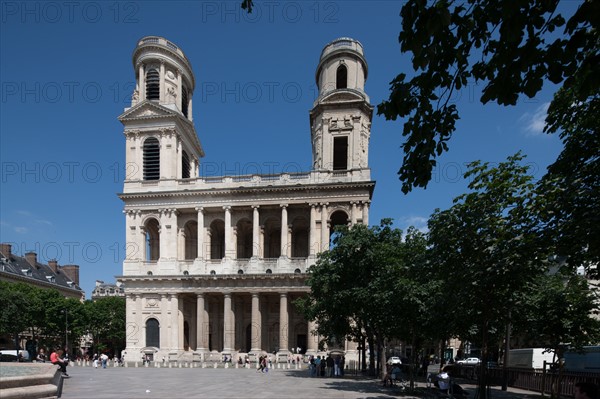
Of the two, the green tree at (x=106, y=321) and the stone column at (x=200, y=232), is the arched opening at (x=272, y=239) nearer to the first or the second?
the stone column at (x=200, y=232)

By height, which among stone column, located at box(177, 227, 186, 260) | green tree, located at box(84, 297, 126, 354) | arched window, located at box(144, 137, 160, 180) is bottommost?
green tree, located at box(84, 297, 126, 354)

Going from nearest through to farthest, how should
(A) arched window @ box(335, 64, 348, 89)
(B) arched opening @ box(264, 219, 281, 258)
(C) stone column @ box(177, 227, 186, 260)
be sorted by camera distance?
1. (C) stone column @ box(177, 227, 186, 260)
2. (A) arched window @ box(335, 64, 348, 89)
3. (B) arched opening @ box(264, 219, 281, 258)

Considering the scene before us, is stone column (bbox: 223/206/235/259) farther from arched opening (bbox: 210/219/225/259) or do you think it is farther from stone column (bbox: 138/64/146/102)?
stone column (bbox: 138/64/146/102)

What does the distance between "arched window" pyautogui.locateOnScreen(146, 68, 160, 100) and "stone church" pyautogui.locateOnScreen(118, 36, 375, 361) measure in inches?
4.6

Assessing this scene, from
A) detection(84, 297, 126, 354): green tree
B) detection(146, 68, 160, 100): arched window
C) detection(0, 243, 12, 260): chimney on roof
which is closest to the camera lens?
detection(146, 68, 160, 100): arched window

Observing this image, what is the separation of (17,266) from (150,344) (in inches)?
1788

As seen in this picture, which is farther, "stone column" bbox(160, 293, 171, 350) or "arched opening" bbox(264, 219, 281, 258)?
"arched opening" bbox(264, 219, 281, 258)

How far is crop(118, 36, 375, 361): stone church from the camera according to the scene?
42.7m

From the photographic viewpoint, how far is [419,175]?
594cm

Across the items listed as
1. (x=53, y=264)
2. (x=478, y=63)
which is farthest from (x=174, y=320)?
(x=53, y=264)

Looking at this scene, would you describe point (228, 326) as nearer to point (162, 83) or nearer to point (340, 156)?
point (340, 156)

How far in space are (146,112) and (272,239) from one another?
795 inches

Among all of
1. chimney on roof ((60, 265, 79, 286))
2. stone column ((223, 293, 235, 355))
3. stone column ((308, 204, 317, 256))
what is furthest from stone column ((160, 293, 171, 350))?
chimney on roof ((60, 265, 79, 286))

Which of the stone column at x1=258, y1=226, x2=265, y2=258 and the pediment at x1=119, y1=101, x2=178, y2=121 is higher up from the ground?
the pediment at x1=119, y1=101, x2=178, y2=121
